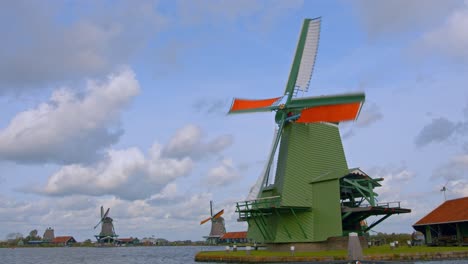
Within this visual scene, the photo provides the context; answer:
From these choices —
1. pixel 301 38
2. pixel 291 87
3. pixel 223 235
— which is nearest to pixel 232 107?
pixel 291 87

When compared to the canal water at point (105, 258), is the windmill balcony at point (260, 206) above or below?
above

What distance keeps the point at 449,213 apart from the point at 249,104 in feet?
74.2

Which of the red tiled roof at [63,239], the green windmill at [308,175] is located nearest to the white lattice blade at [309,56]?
the green windmill at [308,175]

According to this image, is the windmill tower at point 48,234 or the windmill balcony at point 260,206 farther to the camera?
the windmill tower at point 48,234

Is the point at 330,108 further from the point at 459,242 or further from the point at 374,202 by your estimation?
the point at 459,242

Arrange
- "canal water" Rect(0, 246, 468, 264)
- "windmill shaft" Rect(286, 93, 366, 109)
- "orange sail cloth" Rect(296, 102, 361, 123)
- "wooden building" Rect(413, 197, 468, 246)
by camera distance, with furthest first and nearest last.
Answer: "canal water" Rect(0, 246, 468, 264), "wooden building" Rect(413, 197, 468, 246), "orange sail cloth" Rect(296, 102, 361, 123), "windmill shaft" Rect(286, 93, 366, 109)

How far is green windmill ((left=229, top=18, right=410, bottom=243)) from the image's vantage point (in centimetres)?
3841

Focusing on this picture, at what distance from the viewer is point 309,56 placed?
42.0 metres

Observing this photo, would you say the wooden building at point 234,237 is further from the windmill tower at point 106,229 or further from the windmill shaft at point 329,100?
the windmill shaft at point 329,100

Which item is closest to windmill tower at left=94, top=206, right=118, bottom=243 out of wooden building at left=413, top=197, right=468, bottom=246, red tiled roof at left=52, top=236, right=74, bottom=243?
red tiled roof at left=52, top=236, right=74, bottom=243

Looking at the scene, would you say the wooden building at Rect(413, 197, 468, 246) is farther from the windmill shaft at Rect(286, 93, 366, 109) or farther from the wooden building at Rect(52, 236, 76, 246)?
the wooden building at Rect(52, 236, 76, 246)

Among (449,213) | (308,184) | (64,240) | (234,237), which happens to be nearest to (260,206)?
(308,184)

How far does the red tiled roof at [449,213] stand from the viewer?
4544 centimetres

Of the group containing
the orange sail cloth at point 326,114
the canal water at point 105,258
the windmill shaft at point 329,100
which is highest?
the windmill shaft at point 329,100
